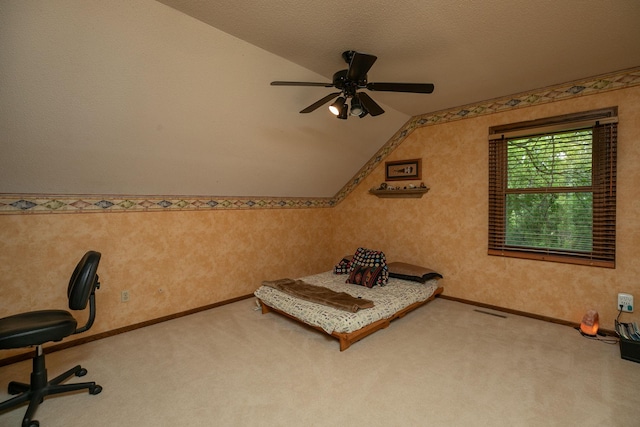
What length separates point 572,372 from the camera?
7.60 ft

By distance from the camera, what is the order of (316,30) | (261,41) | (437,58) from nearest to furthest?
1. (316,30)
2. (261,41)
3. (437,58)

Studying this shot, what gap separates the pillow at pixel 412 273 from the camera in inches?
152

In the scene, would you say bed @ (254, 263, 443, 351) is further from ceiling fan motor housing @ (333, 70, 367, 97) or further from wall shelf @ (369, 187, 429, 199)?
ceiling fan motor housing @ (333, 70, 367, 97)

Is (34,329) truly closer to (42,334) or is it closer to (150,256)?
(42,334)

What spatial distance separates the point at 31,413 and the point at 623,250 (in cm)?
498

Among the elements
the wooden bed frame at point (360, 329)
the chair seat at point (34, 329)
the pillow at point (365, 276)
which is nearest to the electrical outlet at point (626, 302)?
the wooden bed frame at point (360, 329)

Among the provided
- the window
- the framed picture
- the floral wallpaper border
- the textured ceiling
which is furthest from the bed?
the textured ceiling

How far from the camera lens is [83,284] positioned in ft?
6.71

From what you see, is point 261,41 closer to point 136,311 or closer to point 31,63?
point 31,63

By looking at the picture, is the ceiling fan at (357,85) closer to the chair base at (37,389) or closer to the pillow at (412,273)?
the pillow at (412,273)

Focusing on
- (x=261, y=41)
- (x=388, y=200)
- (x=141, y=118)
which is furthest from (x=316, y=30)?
(x=388, y=200)

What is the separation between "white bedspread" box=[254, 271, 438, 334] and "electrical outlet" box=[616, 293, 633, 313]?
175cm

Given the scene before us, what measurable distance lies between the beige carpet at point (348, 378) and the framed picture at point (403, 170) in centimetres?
220

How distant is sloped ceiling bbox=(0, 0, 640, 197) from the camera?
1934 millimetres
